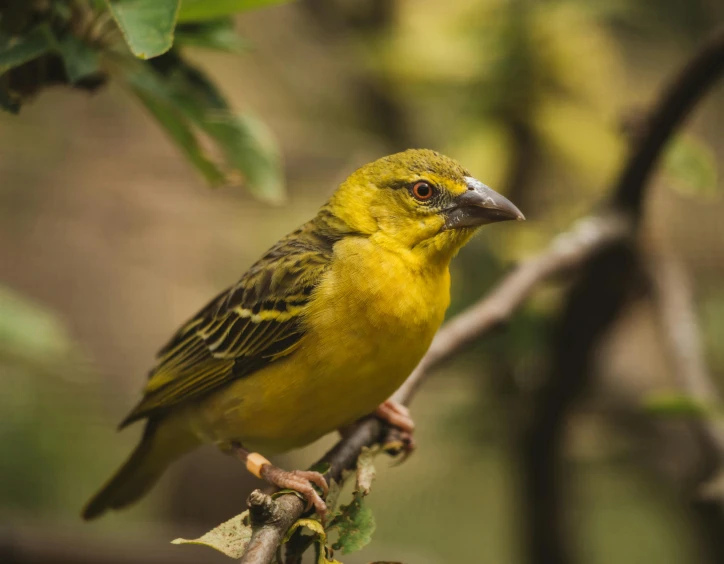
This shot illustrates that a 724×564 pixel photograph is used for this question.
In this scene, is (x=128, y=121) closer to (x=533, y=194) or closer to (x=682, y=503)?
(x=533, y=194)

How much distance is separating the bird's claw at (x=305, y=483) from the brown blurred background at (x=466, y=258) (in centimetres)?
113

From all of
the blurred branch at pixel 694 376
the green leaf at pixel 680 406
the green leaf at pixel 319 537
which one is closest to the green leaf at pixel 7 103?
the green leaf at pixel 319 537

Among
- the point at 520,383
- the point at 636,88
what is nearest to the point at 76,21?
the point at 520,383

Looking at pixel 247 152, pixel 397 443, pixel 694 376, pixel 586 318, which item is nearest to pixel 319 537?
pixel 397 443

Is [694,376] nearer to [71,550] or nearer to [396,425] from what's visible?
[396,425]

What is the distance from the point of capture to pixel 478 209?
2.59 metres

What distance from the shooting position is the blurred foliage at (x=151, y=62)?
1963 mm

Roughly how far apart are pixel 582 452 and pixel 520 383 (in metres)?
1.03

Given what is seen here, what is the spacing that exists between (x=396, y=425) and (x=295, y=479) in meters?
0.67

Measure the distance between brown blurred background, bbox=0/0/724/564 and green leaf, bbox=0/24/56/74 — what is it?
118 cm

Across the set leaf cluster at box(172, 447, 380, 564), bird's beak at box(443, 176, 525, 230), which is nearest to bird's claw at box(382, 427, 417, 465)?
leaf cluster at box(172, 447, 380, 564)

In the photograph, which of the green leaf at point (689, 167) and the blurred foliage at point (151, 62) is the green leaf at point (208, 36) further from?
the green leaf at point (689, 167)

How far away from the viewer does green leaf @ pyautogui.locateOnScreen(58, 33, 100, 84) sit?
209cm

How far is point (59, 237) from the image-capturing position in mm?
8398
